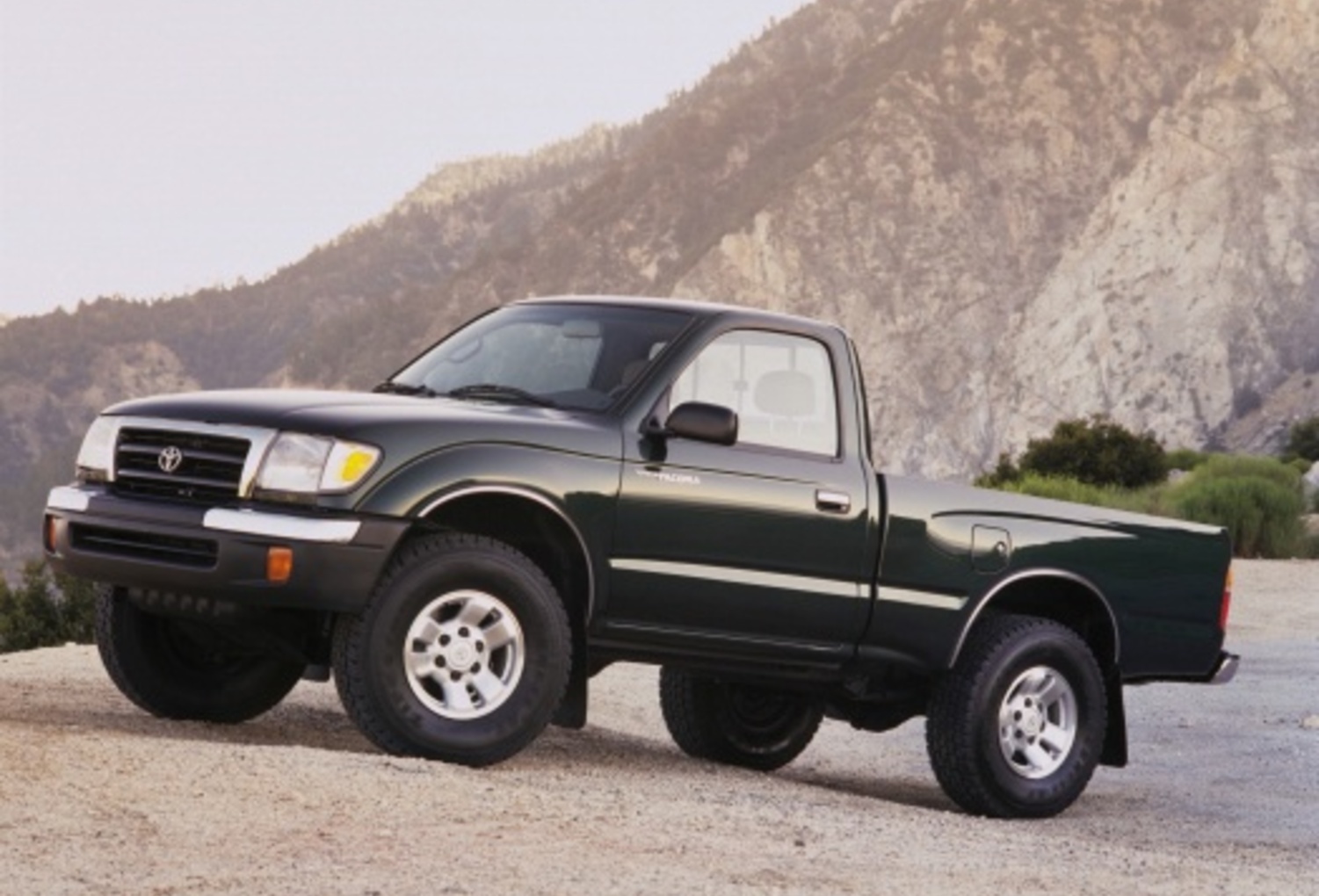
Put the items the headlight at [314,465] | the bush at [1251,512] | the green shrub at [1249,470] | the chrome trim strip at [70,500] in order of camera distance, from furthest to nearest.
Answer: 1. the green shrub at [1249,470]
2. the bush at [1251,512]
3. the chrome trim strip at [70,500]
4. the headlight at [314,465]

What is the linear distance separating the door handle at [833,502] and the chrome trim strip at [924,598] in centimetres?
43

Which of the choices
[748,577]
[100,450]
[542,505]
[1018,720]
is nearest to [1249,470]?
[1018,720]

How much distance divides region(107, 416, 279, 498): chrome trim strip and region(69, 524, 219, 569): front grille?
0.26 metres

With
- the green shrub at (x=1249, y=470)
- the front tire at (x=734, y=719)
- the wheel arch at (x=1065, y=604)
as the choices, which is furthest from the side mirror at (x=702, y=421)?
the green shrub at (x=1249, y=470)

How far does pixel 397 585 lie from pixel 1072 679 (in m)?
3.58

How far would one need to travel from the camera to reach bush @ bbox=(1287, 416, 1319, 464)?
50.5 m

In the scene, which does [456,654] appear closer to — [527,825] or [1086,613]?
[527,825]

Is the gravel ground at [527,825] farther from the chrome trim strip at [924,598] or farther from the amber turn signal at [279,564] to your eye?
the chrome trim strip at [924,598]

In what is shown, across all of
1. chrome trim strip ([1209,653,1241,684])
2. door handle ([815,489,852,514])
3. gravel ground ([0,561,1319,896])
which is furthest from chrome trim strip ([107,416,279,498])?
chrome trim strip ([1209,653,1241,684])

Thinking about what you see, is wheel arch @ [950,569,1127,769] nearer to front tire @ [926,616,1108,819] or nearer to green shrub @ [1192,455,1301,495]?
front tire @ [926,616,1108,819]

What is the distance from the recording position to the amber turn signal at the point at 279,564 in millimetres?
8805

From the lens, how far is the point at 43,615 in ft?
100

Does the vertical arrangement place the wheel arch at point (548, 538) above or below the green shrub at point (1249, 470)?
above

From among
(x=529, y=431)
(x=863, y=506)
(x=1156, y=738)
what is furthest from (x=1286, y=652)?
(x=529, y=431)
